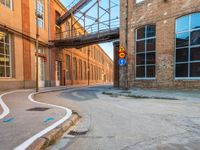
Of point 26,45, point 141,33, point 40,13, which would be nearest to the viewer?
point 141,33

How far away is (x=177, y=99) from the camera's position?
974 cm

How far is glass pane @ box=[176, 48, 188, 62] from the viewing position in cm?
1296

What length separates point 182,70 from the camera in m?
13.1

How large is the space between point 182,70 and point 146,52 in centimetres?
351

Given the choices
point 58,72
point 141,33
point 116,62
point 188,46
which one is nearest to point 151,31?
point 141,33

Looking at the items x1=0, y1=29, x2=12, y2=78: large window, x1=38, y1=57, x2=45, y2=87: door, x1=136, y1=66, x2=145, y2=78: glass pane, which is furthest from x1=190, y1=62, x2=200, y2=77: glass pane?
x1=38, y1=57, x2=45, y2=87: door

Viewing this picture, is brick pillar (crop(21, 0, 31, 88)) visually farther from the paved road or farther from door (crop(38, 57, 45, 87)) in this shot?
the paved road

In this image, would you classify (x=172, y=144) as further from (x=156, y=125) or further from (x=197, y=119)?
(x=197, y=119)

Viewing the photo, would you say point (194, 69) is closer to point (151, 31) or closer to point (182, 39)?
point (182, 39)

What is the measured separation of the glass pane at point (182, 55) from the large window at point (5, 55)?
14.5 metres

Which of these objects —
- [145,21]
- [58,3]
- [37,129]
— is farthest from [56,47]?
[37,129]

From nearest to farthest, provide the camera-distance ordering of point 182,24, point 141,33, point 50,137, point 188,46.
Result: point 50,137 < point 188,46 < point 182,24 < point 141,33

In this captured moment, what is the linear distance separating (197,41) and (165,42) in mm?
2330

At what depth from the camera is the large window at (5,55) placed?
48.3 feet
